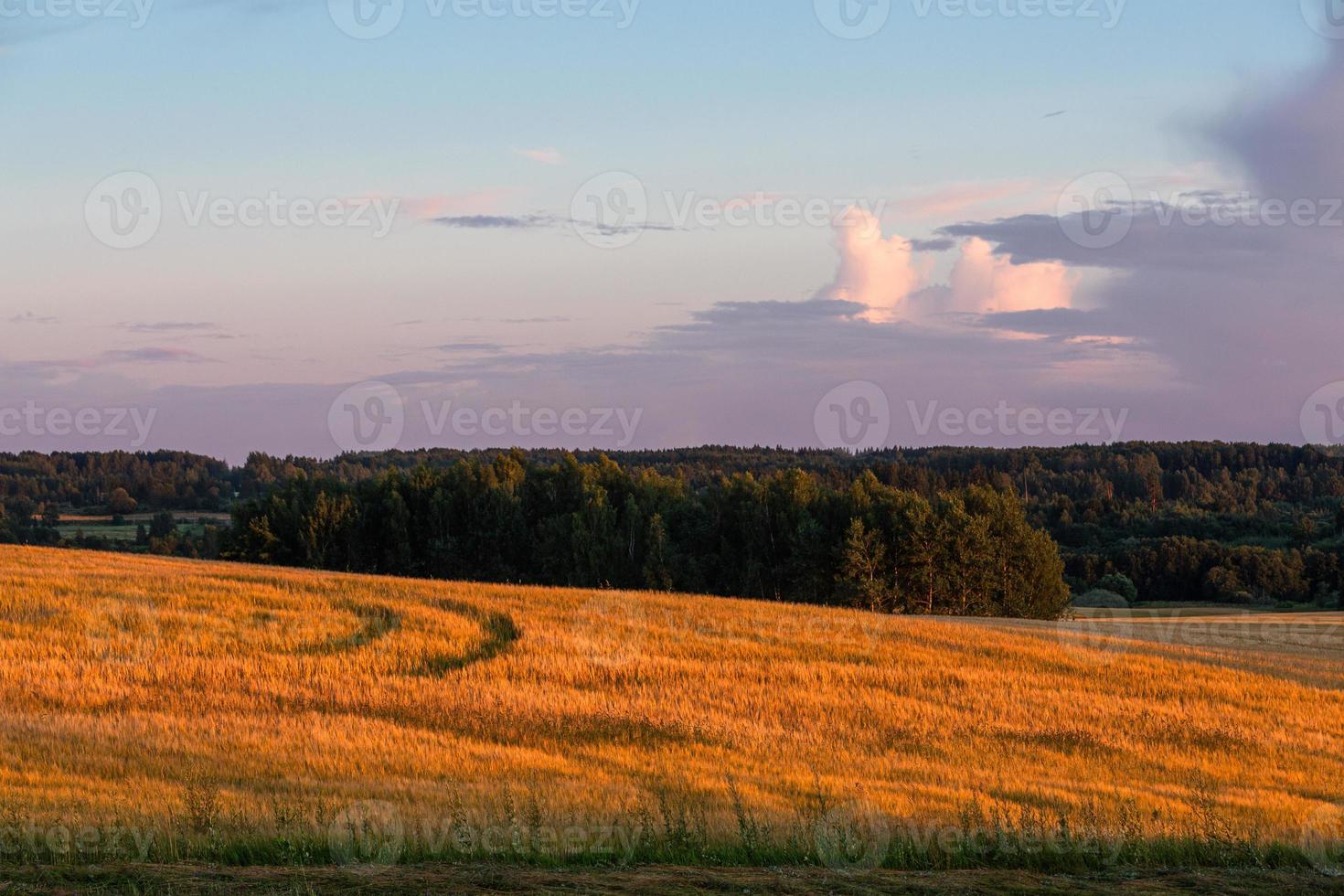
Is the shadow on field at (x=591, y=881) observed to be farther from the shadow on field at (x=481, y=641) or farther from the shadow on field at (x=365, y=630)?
the shadow on field at (x=365, y=630)

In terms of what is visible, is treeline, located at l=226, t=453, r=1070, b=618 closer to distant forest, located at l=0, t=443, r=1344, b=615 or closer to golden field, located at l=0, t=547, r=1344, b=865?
distant forest, located at l=0, t=443, r=1344, b=615

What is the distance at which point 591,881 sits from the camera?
30.8 feet

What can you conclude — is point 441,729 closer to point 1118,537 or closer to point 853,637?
point 853,637

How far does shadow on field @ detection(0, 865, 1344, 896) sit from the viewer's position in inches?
352

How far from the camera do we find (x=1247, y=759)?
20719 millimetres

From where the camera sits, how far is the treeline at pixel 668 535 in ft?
284

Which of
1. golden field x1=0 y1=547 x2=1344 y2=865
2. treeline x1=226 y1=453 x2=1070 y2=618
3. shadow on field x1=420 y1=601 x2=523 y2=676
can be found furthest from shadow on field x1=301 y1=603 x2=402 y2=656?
treeline x1=226 y1=453 x2=1070 y2=618

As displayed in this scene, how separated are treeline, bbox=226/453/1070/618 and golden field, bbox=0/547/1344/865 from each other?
5109 cm

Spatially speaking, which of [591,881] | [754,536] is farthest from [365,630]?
[754,536]

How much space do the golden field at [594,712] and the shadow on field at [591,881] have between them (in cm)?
263

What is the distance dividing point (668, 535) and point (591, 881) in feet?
283

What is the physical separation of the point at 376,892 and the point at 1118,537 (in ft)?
446

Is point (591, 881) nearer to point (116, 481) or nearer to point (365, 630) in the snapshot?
point (365, 630)

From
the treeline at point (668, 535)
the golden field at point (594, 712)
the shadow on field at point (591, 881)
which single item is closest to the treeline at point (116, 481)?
the treeline at point (668, 535)
